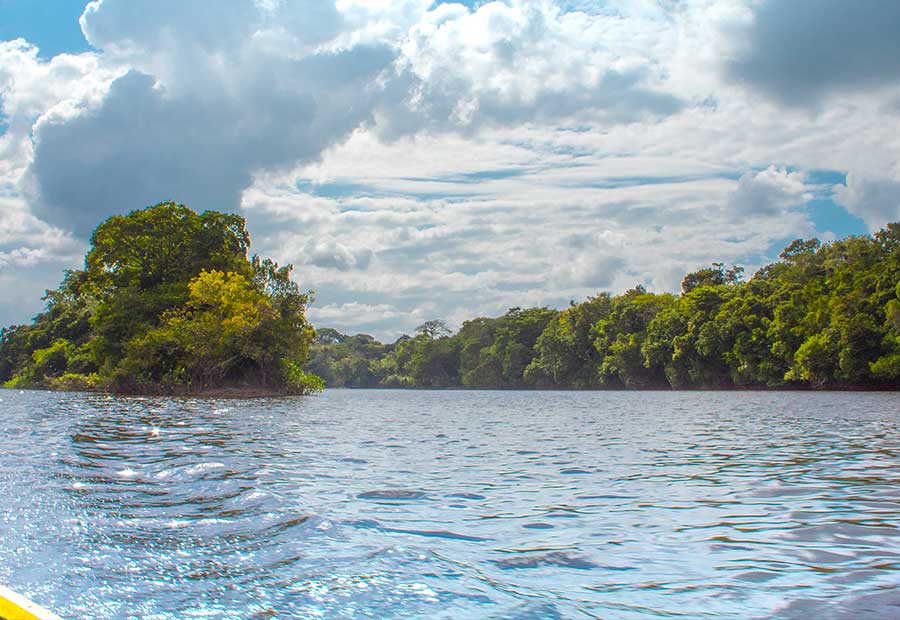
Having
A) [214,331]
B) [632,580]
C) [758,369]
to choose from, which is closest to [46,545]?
[632,580]

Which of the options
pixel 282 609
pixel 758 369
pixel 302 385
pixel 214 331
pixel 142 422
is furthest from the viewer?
pixel 758 369

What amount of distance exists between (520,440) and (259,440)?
21.4ft

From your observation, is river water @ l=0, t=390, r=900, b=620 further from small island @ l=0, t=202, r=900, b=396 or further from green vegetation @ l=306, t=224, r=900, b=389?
green vegetation @ l=306, t=224, r=900, b=389

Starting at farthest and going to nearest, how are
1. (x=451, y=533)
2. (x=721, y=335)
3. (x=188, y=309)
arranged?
(x=721, y=335), (x=188, y=309), (x=451, y=533)

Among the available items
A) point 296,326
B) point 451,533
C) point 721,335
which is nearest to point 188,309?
point 296,326

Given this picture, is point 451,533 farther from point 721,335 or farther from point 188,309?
point 721,335

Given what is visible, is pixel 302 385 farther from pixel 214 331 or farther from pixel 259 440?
pixel 259 440

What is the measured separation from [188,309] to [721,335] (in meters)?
60.1

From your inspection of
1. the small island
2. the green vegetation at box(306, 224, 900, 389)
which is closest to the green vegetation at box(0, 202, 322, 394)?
the small island

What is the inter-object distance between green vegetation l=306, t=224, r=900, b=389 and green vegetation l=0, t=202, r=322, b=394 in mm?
48477

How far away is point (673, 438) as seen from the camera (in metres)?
19.7

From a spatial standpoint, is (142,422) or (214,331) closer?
(142,422)

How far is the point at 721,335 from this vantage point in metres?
88.5

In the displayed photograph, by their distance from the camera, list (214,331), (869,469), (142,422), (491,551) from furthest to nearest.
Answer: (214,331), (142,422), (869,469), (491,551)
